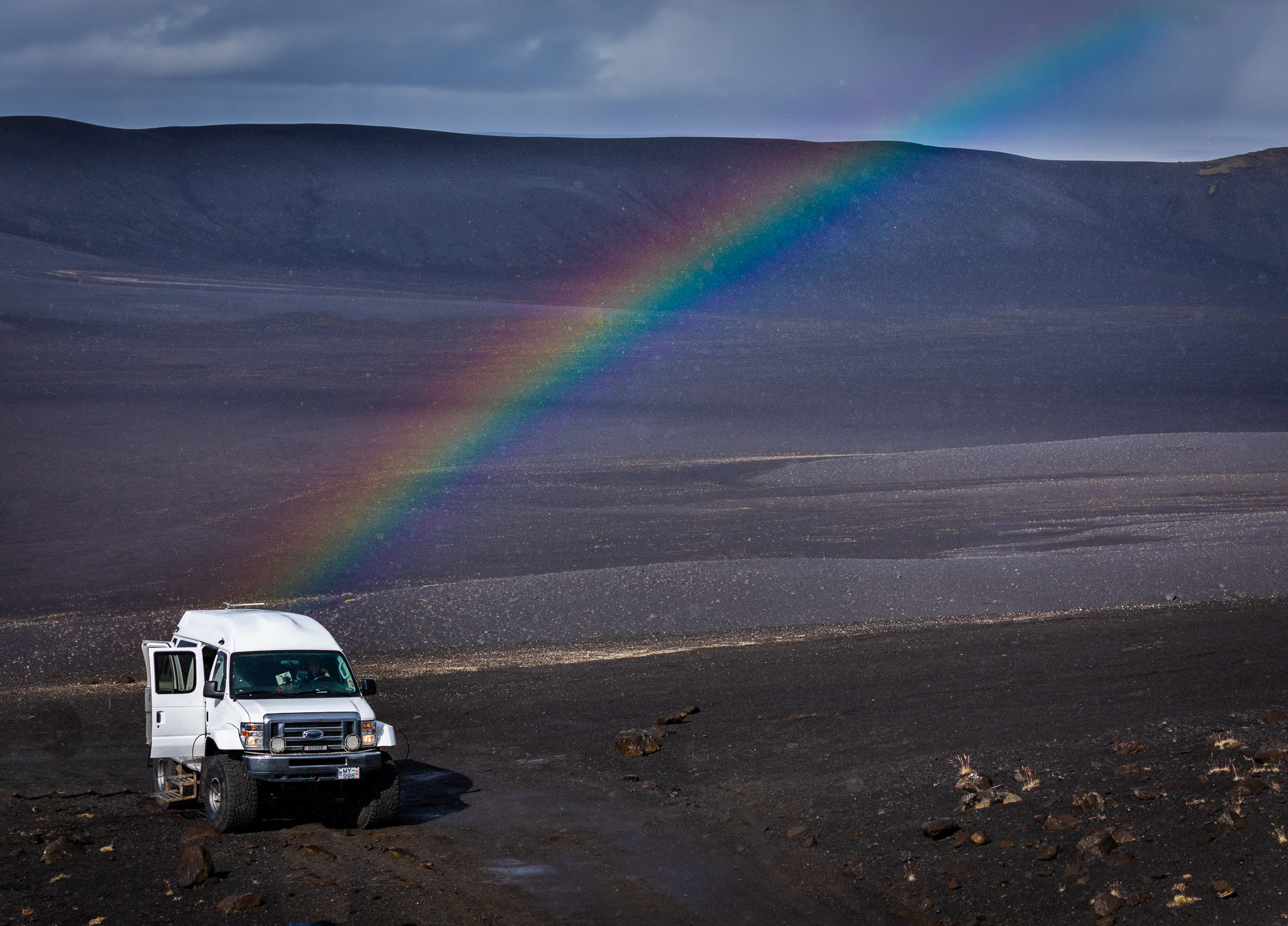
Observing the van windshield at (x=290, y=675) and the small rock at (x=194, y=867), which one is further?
the van windshield at (x=290, y=675)

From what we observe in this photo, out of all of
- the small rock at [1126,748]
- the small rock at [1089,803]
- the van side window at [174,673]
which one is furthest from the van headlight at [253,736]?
the small rock at [1126,748]

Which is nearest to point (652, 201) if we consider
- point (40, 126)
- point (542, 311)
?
point (542, 311)

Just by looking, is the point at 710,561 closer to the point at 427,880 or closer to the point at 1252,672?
the point at 1252,672

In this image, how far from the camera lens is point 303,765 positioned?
9.86 m

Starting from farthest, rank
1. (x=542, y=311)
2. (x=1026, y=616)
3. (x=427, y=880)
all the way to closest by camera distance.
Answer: (x=542, y=311), (x=1026, y=616), (x=427, y=880)

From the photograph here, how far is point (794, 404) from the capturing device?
162 ft

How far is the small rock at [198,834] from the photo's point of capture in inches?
388

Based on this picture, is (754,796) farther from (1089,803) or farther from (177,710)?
(177,710)

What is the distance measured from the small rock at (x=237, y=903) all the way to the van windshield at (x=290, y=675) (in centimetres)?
225

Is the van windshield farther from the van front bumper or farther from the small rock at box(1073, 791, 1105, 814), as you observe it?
the small rock at box(1073, 791, 1105, 814)

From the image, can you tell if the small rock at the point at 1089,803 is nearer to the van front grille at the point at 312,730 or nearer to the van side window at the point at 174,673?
the van front grille at the point at 312,730

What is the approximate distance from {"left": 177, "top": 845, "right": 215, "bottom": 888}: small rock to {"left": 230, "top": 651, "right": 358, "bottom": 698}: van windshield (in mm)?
1638

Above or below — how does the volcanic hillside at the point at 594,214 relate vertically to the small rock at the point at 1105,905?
above

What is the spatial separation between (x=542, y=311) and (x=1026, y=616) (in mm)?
52650
